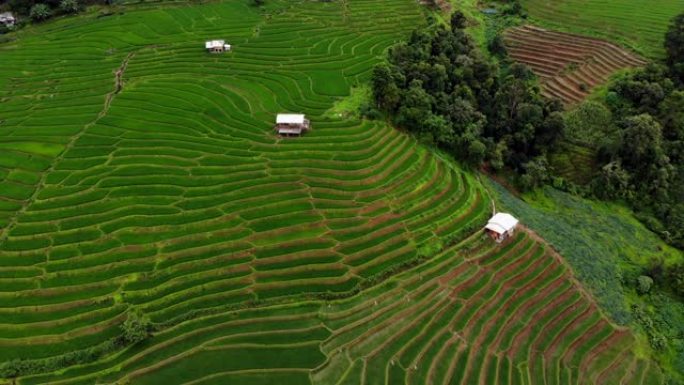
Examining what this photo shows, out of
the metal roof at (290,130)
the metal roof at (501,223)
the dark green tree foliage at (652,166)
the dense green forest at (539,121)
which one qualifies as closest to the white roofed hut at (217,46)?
the metal roof at (290,130)

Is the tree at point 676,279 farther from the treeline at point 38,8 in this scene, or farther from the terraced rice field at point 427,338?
the treeline at point 38,8

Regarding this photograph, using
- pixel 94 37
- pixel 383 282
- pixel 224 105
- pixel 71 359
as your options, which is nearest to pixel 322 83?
pixel 224 105

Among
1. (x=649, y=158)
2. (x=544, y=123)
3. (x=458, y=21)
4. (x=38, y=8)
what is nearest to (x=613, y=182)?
(x=649, y=158)

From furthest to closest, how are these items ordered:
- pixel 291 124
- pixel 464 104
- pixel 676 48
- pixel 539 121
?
pixel 676 48, pixel 539 121, pixel 464 104, pixel 291 124

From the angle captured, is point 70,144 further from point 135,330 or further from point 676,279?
point 676,279

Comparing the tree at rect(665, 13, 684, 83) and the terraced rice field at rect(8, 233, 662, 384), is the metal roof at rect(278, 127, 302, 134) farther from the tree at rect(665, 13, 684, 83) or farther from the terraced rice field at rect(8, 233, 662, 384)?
the tree at rect(665, 13, 684, 83)

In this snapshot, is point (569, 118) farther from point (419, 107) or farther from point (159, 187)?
point (159, 187)
